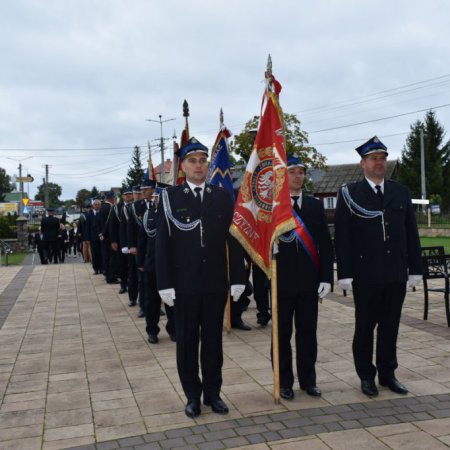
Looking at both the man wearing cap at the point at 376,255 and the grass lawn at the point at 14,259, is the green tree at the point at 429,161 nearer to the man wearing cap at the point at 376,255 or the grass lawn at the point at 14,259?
the grass lawn at the point at 14,259

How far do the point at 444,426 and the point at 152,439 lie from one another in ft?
6.90

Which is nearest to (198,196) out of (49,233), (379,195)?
(379,195)

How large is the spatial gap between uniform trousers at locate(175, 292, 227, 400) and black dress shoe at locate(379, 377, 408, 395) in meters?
1.52

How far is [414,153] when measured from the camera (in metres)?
56.2

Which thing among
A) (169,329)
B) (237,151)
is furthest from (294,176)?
(237,151)

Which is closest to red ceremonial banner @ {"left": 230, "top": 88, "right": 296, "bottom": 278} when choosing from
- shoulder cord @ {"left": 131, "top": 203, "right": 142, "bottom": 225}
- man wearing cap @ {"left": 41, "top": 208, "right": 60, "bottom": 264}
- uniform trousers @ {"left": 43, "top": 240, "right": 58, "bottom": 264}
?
shoulder cord @ {"left": 131, "top": 203, "right": 142, "bottom": 225}

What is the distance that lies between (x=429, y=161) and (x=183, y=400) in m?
55.8

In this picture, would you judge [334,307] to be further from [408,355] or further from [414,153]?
[414,153]

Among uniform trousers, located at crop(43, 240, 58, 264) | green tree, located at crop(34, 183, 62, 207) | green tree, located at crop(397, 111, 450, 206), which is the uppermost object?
green tree, located at crop(34, 183, 62, 207)

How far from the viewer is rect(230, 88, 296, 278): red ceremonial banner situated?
4.76 metres

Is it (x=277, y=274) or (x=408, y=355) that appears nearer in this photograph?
(x=277, y=274)

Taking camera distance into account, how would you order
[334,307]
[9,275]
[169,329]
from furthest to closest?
[9,275]
[334,307]
[169,329]

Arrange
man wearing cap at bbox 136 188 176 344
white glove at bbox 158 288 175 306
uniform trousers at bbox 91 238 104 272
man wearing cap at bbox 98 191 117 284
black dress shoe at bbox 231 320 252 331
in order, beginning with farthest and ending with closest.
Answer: uniform trousers at bbox 91 238 104 272 → man wearing cap at bbox 98 191 117 284 → black dress shoe at bbox 231 320 252 331 → man wearing cap at bbox 136 188 176 344 → white glove at bbox 158 288 175 306

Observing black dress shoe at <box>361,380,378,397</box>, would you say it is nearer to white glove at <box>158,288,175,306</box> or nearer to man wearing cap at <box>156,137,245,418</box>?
man wearing cap at <box>156,137,245,418</box>
